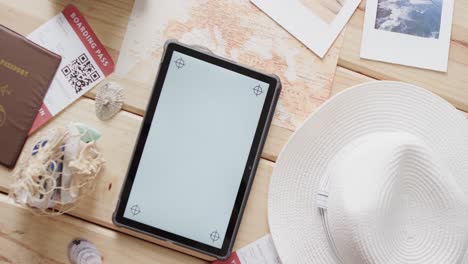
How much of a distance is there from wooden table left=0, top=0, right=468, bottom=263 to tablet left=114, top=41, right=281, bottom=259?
4 centimetres

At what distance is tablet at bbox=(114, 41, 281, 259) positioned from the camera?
76 cm

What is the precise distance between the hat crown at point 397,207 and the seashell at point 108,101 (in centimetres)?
35

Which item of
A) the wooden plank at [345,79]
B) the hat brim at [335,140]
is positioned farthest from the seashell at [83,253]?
the wooden plank at [345,79]

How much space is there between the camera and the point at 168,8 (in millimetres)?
817

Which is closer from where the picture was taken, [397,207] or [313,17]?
[397,207]

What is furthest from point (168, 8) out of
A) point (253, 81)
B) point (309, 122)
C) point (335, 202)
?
point (335, 202)

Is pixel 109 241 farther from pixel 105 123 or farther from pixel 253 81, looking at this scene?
pixel 253 81

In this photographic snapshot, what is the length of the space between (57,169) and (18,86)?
0.51 feet

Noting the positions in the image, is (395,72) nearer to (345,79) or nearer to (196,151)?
(345,79)

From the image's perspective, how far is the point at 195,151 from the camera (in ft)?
2.51

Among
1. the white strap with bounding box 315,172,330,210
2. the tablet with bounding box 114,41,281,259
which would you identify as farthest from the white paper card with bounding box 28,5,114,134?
the white strap with bounding box 315,172,330,210

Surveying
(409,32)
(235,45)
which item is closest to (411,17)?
(409,32)

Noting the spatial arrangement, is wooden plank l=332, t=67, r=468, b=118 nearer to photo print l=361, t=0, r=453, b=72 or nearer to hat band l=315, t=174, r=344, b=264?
photo print l=361, t=0, r=453, b=72

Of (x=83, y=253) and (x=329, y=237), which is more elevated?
(x=329, y=237)
